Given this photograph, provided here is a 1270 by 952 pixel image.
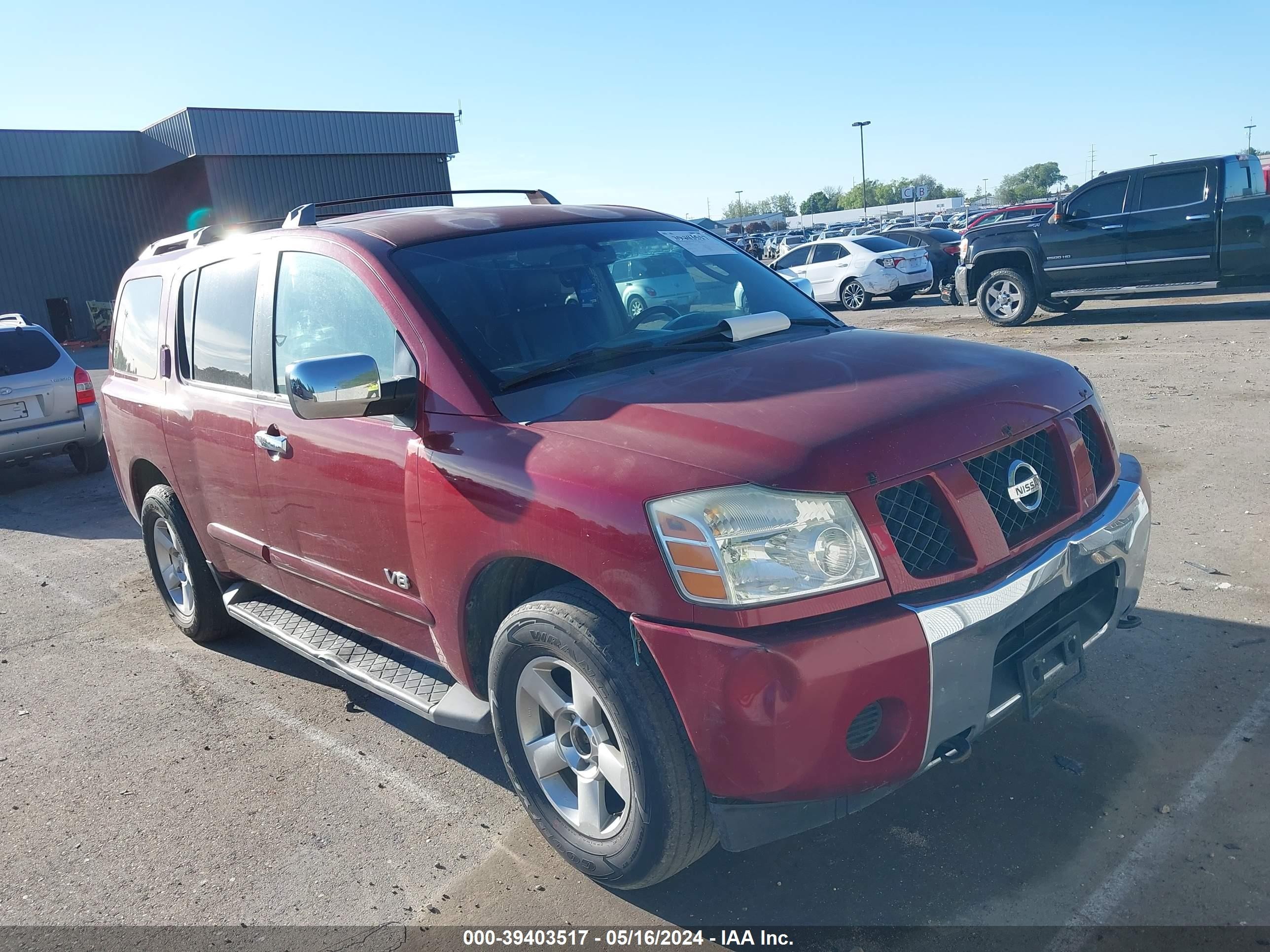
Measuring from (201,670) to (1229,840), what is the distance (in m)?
4.27

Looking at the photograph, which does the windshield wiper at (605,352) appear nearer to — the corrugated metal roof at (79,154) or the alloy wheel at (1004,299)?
the alloy wheel at (1004,299)

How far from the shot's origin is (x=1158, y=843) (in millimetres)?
2836

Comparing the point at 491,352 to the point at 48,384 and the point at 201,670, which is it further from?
the point at 48,384

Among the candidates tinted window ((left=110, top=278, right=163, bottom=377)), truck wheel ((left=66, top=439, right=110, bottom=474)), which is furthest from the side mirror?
→ truck wheel ((left=66, top=439, right=110, bottom=474))

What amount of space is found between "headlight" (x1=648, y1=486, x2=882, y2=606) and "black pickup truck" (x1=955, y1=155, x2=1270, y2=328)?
12199 mm

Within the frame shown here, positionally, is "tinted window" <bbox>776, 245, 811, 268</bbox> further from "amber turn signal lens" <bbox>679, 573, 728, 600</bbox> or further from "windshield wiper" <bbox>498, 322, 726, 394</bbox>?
"amber turn signal lens" <bbox>679, 573, 728, 600</bbox>

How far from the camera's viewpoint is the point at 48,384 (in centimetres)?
966

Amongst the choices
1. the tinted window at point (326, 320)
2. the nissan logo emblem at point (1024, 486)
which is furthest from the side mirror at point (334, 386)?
the nissan logo emblem at point (1024, 486)

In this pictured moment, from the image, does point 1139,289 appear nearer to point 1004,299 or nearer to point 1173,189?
point 1173,189

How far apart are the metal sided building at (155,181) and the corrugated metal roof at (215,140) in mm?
35

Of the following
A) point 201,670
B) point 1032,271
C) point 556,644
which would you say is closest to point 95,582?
point 201,670

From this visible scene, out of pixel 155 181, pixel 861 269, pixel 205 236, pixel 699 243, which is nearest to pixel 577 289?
pixel 699 243

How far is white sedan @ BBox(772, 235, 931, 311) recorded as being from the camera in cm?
1869

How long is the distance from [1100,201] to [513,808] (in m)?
13.0
